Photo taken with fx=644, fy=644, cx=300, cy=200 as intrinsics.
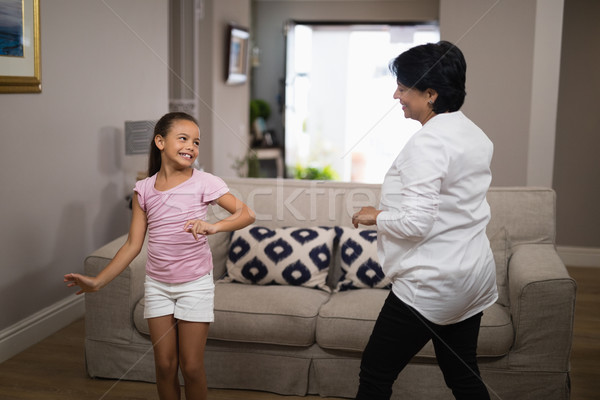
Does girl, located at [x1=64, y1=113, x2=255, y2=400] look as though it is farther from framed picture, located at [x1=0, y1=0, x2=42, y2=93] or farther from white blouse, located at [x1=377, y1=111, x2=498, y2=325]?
framed picture, located at [x1=0, y1=0, x2=42, y2=93]

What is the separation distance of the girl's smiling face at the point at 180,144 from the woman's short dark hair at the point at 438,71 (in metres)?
0.69

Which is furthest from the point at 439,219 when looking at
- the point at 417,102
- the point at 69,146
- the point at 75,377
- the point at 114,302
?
the point at 69,146

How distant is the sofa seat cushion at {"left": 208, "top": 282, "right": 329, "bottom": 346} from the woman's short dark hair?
3.96 ft

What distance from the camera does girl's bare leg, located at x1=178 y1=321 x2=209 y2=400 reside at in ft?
6.57

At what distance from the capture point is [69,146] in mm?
3549

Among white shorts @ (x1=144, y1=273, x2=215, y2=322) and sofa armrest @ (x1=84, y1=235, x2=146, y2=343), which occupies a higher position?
white shorts @ (x1=144, y1=273, x2=215, y2=322)

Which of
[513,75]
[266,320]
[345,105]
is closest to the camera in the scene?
[266,320]

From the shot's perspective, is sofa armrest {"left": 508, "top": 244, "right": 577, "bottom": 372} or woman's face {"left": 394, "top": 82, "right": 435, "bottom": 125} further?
sofa armrest {"left": 508, "top": 244, "right": 577, "bottom": 372}

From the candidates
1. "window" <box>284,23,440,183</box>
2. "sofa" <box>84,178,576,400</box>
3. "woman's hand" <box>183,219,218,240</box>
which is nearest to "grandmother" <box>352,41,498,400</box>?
"woman's hand" <box>183,219,218,240</box>

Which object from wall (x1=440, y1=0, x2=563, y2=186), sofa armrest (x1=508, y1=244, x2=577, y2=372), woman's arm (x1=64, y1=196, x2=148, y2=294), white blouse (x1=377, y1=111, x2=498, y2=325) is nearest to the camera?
white blouse (x1=377, y1=111, x2=498, y2=325)

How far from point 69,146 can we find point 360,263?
69.7 inches

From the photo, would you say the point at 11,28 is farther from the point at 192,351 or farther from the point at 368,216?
the point at 368,216

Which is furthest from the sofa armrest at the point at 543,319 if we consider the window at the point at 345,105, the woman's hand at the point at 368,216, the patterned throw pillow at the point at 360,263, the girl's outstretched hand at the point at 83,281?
the window at the point at 345,105

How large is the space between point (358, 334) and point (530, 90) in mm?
2534
